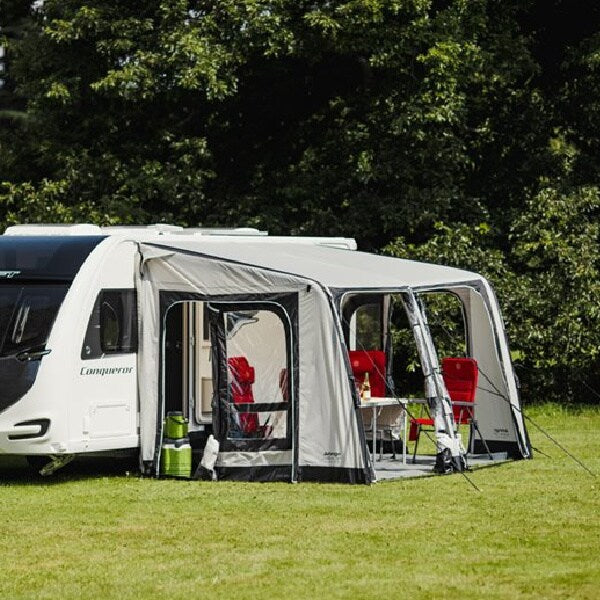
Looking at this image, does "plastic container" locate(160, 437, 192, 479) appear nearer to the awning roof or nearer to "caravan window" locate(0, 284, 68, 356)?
"caravan window" locate(0, 284, 68, 356)

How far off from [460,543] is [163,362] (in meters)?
4.94

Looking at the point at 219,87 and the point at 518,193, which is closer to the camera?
the point at 219,87

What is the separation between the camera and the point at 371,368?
17.2 meters

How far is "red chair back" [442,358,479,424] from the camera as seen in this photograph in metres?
16.0

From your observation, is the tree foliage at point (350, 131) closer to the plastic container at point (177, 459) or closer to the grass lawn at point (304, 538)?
the grass lawn at point (304, 538)

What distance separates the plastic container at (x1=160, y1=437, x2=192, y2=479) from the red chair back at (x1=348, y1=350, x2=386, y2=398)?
8.75ft

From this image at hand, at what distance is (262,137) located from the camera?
2473 centimetres

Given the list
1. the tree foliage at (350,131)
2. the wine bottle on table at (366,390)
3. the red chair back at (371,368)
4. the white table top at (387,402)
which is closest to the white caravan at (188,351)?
the white table top at (387,402)

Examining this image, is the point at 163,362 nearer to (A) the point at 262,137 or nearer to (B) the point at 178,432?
(B) the point at 178,432

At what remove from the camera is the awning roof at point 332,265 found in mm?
14773

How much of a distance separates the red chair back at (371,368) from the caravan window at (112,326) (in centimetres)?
280

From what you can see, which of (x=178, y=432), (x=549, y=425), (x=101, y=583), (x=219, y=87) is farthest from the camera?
(x=219, y=87)

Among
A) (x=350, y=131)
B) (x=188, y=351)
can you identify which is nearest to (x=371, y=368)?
(x=188, y=351)

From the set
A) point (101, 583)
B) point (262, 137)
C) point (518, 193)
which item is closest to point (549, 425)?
point (518, 193)
